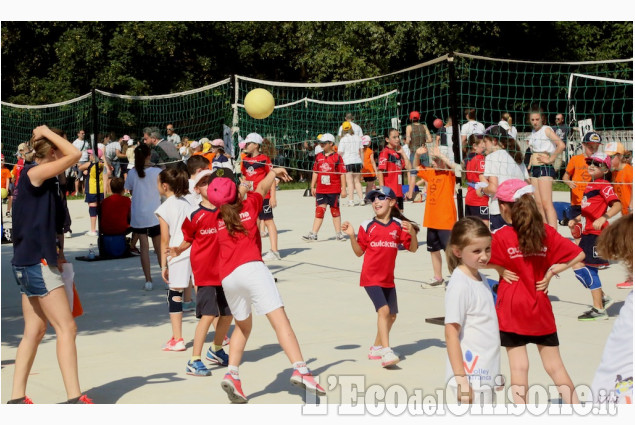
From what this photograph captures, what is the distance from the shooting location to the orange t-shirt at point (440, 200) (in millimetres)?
10883

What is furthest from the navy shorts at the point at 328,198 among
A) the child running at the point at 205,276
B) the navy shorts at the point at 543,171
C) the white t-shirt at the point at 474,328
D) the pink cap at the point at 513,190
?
the white t-shirt at the point at 474,328

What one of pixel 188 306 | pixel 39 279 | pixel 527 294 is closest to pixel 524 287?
pixel 527 294

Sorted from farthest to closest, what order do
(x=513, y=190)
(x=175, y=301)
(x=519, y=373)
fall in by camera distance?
1. (x=175, y=301)
2. (x=513, y=190)
3. (x=519, y=373)

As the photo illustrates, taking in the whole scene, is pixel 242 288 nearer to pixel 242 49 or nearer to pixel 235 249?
pixel 235 249

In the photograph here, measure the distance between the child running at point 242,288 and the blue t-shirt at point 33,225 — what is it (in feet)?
3.80

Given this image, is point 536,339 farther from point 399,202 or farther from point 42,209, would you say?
point 399,202

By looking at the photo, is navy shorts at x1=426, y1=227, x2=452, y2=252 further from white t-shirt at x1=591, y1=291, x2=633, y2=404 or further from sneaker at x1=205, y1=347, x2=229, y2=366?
white t-shirt at x1=591, y1=291, x2=633, y2=404

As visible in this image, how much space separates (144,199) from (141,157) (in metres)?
0.70

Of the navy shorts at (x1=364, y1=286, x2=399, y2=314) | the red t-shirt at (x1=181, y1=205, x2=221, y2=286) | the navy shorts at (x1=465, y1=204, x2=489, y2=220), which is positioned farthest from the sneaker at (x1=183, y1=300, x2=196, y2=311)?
the navy shorts at (x1=465, y1=204, x2=489, y2=220)

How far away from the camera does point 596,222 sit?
9.63 meters

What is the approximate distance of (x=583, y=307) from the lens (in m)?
9.79

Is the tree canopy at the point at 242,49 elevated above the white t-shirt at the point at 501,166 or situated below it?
above

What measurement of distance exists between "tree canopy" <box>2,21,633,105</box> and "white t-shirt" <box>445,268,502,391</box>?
25.4m

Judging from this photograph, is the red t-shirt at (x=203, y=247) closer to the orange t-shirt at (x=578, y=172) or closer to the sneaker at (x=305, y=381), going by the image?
the sneaker at (x=305, y=381)
